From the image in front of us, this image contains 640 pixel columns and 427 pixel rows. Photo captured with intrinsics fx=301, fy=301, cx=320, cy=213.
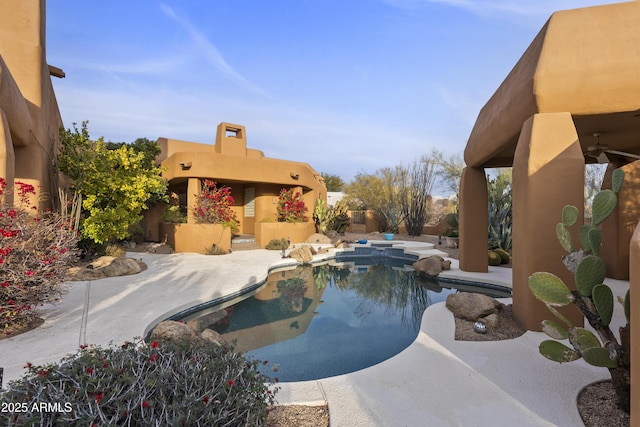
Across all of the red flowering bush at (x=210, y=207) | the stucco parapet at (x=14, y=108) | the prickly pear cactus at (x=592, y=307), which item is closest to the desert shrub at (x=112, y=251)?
the red flowering bush at (x=210, y=207)

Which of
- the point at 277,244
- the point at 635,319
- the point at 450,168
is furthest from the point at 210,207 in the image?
the point at 450,168

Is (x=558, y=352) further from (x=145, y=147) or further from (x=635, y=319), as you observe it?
(x=145, y=147)

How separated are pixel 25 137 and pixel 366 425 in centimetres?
904

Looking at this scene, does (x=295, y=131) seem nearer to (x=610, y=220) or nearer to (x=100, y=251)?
(x=100, y=251)

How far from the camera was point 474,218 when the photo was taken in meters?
8.67

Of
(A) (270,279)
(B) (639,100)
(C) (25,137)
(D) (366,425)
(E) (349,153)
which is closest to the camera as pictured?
(D) (366,425)

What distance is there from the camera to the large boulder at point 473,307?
16.4 feet

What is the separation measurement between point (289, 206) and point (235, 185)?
3683 millimetres

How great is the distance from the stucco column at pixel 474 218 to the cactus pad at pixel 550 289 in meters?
6.02

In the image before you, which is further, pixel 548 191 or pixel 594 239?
pixel 548 191

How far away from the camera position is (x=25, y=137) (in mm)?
6875

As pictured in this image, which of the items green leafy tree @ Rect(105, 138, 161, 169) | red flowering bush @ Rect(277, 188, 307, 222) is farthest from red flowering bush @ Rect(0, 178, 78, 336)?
red flowering bush @ Rect(277, 188, 307, 222)

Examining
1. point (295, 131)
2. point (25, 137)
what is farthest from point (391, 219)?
point (25, 137)

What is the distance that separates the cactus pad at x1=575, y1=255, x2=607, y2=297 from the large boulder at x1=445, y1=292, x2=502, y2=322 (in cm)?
230
